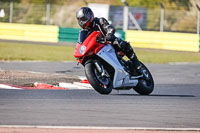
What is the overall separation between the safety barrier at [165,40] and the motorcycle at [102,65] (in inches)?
635

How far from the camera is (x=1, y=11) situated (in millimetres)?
29953

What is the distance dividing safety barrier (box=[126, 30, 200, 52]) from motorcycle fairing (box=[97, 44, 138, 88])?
53.3 ft

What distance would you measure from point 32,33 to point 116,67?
19100mm

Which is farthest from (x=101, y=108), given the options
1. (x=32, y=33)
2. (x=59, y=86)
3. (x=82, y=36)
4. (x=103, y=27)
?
(x=32, y=33)

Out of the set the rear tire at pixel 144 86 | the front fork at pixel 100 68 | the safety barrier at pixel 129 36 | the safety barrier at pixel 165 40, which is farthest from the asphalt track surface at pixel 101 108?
the safety barrier at pixel 129 36

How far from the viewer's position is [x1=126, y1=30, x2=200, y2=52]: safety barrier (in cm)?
2519

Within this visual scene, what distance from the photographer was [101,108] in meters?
7.57

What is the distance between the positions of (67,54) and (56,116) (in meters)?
14.9

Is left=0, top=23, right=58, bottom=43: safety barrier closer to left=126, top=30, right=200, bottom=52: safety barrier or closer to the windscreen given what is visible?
left=126, top=30, right=200, bottom=52: safety barrier

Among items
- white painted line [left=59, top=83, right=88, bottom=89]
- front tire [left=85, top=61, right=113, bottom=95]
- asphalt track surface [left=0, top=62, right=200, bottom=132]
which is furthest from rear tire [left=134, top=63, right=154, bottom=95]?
white painted line [left=59, top=83, right=88, bottom=89]

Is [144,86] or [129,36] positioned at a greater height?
[129,36]

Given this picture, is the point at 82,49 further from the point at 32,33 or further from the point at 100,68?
the point at 32,33

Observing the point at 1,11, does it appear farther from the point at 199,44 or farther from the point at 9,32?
the point at 199,44

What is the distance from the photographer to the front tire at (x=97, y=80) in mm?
8562
